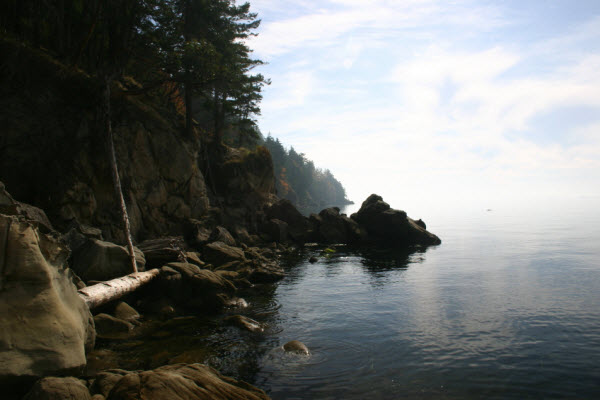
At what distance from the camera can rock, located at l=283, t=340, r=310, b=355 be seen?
11172 mm

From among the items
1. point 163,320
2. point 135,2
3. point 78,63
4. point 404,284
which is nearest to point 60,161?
point 78,63

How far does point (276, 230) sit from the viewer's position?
4084cm

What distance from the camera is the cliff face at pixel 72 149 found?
61.3 feet

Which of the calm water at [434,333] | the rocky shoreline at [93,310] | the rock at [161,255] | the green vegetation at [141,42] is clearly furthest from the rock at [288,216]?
the rock at [161,255]

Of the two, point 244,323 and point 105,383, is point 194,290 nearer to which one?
point 244,323

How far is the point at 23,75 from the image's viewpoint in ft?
64.3

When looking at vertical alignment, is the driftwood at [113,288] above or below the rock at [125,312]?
above

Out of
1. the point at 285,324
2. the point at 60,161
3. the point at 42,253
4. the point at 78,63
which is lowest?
the point at 285,324

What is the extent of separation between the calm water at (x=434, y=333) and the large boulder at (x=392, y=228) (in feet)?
52.8

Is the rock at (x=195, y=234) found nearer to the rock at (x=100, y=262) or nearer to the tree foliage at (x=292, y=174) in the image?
the rock at (x=100, y=262)

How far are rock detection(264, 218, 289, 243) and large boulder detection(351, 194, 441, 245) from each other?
9775 mm

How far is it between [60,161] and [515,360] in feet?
73.5

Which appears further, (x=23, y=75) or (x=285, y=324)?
(x=23, y=75)

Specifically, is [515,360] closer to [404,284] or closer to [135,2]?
[404,284]
